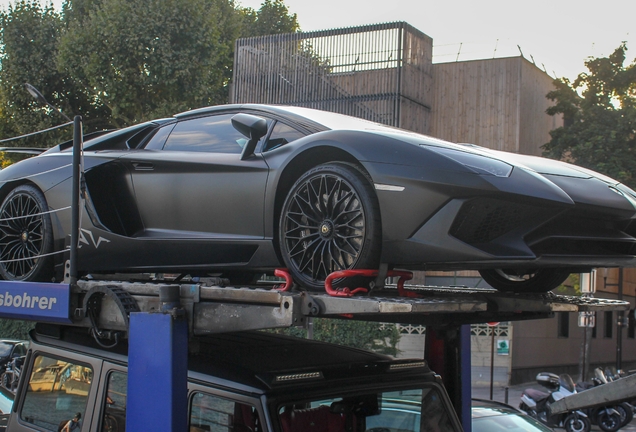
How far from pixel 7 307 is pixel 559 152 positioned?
18.9m

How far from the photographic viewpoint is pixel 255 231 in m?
3.94

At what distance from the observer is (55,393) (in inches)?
→ 158

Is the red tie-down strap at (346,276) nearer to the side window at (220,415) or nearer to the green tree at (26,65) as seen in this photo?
the side window at (220,415)

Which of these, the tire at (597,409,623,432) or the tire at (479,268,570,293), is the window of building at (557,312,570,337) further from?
the tire at (479,268,570,293)

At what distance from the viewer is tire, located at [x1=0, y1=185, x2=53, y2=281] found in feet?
15.5

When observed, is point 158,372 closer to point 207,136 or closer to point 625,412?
point 207,136

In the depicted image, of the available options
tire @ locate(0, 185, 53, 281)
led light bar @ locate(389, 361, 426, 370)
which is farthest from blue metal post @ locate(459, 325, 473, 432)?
tire @ locate(0, 185, 53, 281)

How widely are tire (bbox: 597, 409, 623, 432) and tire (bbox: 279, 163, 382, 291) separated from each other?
1140 centimetres

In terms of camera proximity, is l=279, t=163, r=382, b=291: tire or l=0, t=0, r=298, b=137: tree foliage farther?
l=0, t=0, r=298, b=137: tree foliage

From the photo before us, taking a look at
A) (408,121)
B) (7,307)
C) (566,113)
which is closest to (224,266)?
(7,307)

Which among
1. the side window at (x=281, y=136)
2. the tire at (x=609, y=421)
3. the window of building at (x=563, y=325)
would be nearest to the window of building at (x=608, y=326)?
the window of building at (x=563, y=325)

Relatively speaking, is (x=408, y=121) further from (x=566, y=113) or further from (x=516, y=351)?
(x=516, y=351)

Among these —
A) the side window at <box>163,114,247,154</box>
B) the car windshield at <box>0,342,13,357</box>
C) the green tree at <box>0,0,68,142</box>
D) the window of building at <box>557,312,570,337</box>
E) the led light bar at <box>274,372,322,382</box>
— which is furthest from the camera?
the green tree at <box>0,0,68,142</box>

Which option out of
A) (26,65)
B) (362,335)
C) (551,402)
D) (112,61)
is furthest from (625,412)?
(26,65)
